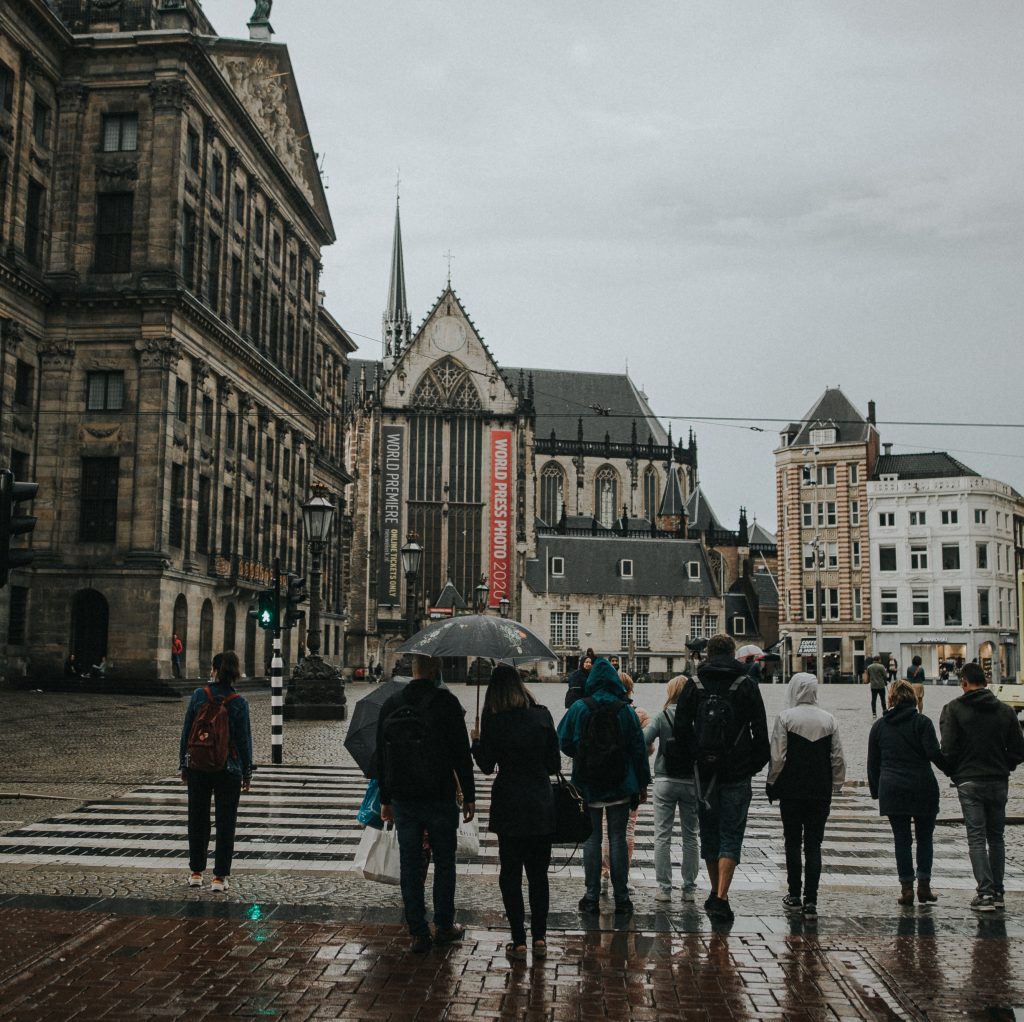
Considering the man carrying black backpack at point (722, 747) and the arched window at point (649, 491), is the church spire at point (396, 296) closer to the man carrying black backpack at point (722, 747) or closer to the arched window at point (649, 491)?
the arched window at point (649, 491)

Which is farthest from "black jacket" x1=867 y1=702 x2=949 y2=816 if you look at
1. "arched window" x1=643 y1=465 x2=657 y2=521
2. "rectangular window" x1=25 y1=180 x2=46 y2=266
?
"arched window" x1=643 y1=465 x2=657 y2=521

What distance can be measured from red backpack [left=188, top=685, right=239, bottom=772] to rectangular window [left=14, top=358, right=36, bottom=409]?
3199cm

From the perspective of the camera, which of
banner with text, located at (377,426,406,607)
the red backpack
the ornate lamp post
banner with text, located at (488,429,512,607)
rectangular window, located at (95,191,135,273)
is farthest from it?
banner with text, located at (488,429,512,607)

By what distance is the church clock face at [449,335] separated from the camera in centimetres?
8475

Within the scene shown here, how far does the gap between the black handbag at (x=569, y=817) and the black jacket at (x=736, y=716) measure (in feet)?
4.36

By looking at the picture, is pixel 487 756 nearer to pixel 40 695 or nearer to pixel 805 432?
pixel 40 695

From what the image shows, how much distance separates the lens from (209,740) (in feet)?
28.2

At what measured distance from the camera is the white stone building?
68188 mm

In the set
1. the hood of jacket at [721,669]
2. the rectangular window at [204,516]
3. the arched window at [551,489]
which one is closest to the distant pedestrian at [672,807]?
the hood of jacket at [721,669]

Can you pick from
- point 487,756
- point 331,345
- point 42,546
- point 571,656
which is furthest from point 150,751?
point 571,656

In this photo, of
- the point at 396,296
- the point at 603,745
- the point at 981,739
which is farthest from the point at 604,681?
the point at 396,296

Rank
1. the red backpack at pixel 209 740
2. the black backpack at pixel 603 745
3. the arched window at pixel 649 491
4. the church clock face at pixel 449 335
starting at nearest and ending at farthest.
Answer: the black backpack at pixel 603 745, the red backpack at pixel 209 740, the church clock face at pixel 449 335, the arched window at pixel 649 491

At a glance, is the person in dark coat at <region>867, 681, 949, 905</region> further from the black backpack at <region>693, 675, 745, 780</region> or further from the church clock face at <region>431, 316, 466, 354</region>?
the church clock face at <region>431, 316, 466, 354</region>

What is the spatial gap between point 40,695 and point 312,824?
2359 cm
